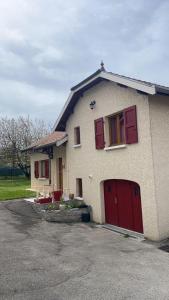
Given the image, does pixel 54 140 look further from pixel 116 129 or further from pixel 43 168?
pixel 116 129

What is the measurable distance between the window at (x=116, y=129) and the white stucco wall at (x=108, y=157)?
362 millimetres

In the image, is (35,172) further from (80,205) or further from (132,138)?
(132,138)

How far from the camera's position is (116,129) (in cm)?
1232

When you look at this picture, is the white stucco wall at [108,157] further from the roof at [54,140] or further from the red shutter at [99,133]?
the roof at [54,140]

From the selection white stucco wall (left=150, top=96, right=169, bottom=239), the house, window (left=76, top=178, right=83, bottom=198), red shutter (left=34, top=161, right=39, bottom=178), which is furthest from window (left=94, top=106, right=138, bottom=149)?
red shutter (left=34, top=161, right=39, bottom=178)

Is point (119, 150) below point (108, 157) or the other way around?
the other way around

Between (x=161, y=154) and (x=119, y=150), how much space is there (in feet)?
6.54

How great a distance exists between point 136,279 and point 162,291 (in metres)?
0.77

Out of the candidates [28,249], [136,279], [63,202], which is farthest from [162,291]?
[63,202]

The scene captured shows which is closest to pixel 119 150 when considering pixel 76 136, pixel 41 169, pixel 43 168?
pixel 76 136

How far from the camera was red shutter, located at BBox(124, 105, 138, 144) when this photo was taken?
10.8 m

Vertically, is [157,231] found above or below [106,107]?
below

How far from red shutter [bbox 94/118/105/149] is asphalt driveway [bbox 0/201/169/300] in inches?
147

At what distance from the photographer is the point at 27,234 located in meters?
11.4
